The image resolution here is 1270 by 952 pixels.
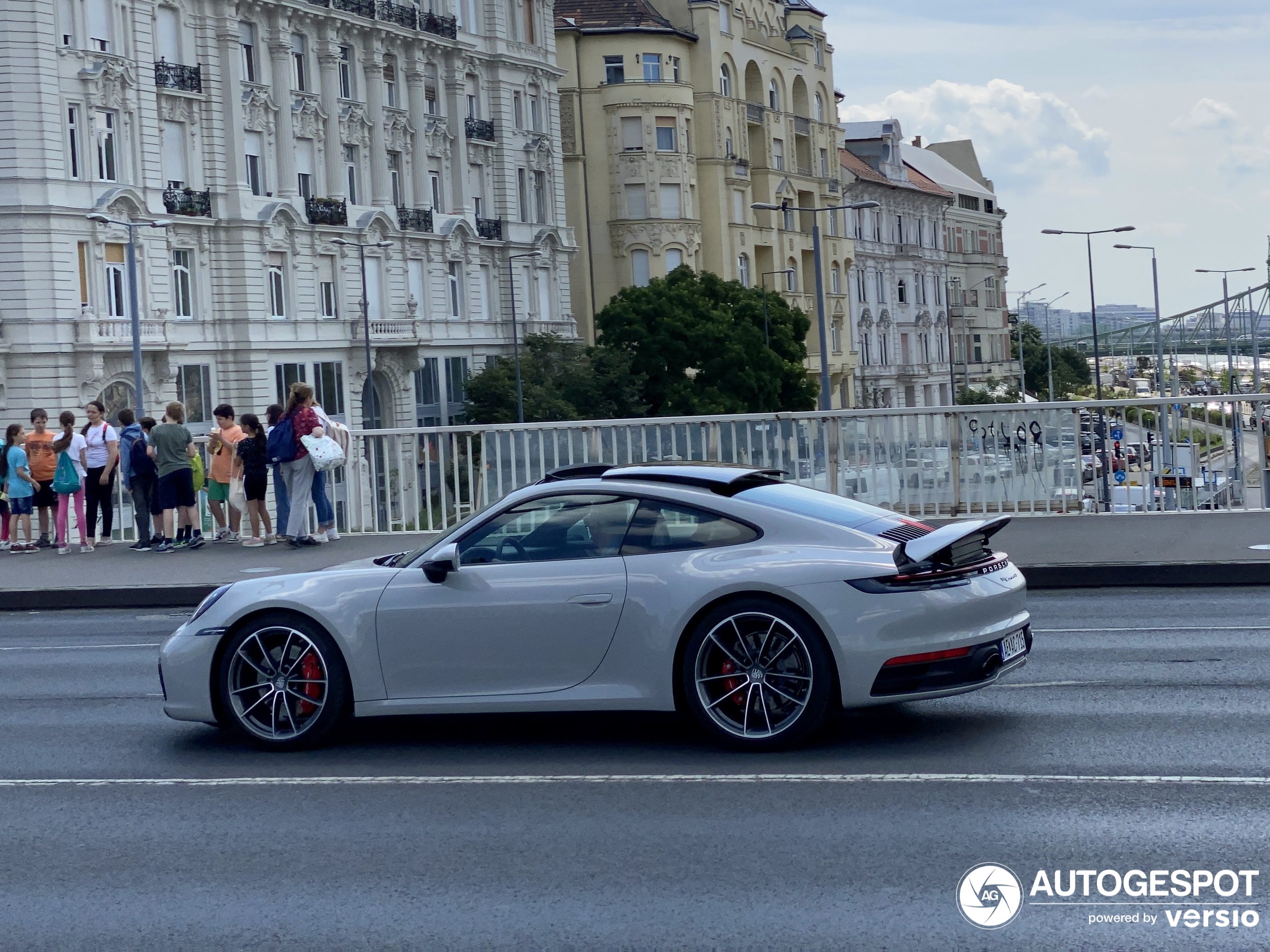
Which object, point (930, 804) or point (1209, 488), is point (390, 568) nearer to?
point (930, 804)

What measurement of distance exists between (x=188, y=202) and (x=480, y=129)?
63.7 feet

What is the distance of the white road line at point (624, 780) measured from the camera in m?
6.99

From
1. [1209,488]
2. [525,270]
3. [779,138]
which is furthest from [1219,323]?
[1209,488]

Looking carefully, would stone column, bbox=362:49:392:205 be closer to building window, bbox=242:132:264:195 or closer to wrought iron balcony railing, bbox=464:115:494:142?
wrought iron balcony railing, bbox=464:115:494:142

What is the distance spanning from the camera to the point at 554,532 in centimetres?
818

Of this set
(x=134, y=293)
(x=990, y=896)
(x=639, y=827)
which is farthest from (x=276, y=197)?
(x=990, y=896)

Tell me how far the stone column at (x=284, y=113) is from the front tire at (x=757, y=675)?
56857 mm

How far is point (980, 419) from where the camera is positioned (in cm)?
1794

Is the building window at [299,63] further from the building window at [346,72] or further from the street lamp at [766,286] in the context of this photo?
the street lamp at [766,286]

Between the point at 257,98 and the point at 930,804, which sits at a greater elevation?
the point at 257,98

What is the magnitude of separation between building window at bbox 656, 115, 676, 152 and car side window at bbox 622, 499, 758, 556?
77251 mm

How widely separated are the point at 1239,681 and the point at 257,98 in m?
56.1

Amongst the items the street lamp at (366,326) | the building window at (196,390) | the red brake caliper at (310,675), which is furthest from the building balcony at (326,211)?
the red brake caliper at (310,675)

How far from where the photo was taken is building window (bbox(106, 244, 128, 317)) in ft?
179
